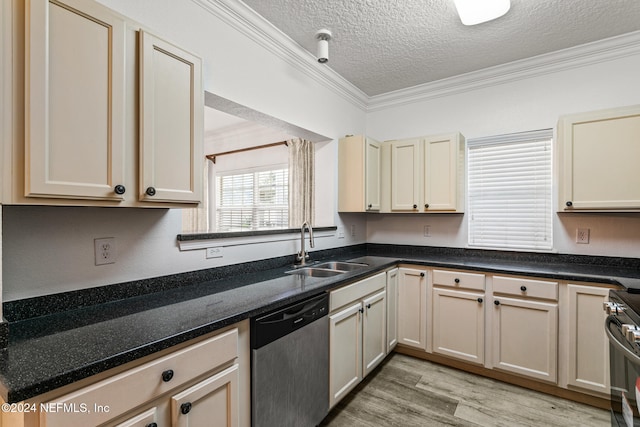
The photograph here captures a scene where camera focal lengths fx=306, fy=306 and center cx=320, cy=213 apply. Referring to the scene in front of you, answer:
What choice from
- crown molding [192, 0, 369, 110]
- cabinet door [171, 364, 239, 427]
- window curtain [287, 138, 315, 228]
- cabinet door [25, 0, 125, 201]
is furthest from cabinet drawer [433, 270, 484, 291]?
cabinet door [25, 0, 125, 201]

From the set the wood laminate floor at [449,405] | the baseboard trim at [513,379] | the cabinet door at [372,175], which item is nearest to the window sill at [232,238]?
the cabinet door at [372,175]

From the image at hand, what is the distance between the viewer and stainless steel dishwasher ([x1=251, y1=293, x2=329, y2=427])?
56.2 inches

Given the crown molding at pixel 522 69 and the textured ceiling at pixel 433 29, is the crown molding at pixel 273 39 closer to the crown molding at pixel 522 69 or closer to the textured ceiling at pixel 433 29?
the textured ceiling at pixel 433 29

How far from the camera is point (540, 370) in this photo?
90.0 inches

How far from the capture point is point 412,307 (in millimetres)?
2816

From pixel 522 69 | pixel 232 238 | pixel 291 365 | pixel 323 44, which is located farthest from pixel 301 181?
pixel 291 365

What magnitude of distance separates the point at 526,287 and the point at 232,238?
86.7 inches

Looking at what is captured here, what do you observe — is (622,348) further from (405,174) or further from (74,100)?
(74,100)

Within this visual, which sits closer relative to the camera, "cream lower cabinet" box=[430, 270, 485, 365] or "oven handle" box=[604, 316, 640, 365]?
"oven handle" box=[604, 316, 640, 365]

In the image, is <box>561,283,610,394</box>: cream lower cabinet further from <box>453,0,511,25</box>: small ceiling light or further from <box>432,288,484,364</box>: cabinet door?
<box>453,0,511,25</box>: small ceiling light

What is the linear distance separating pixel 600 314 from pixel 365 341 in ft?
5.24

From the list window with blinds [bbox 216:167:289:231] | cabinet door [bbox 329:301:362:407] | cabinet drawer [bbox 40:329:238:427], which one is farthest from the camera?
window with blinds [bbox 216:167:289:231]

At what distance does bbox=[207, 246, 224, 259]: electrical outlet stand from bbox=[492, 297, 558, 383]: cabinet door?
6.99ft

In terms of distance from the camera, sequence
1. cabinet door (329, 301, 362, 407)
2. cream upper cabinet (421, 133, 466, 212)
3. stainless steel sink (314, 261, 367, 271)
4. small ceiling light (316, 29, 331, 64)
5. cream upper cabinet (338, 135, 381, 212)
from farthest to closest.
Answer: cream upper cabinet (338, 135, 381, 212)
cream upper cabinet (421, 133, 466, 212)
stainless steel sink (314, 261, 367, 271)
small ceiling light (316, 29, 331, 64)
cabinet door (329, 301, 362, 407)
